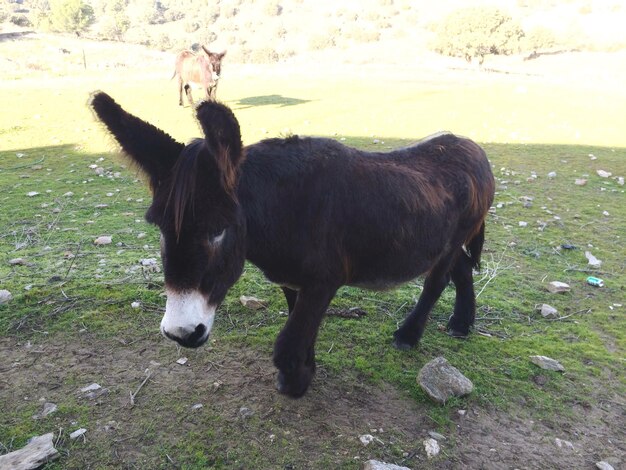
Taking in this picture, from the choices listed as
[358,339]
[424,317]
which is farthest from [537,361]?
[358,339]

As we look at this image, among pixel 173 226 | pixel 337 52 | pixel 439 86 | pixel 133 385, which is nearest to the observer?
pixel 173 226

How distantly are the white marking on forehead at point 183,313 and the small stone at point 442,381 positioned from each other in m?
1.71

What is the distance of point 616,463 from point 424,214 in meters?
1.84

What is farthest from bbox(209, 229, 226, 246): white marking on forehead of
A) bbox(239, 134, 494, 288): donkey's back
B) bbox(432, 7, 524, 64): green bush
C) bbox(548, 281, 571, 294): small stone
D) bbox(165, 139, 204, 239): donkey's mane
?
bbox(432, 7, 524, 64): green bush

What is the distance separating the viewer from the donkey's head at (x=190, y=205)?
201 centimetres

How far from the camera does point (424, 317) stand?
354cm

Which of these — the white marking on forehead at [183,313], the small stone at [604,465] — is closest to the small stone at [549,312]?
the small stone at [604,465]

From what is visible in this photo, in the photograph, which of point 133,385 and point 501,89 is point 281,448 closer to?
point 133,385

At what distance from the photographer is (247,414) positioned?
2.73 m

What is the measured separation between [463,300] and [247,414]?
84.5 inches

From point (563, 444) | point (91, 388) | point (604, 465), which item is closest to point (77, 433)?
point (91, 388)

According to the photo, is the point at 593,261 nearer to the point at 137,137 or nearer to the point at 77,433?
the point at 137,137

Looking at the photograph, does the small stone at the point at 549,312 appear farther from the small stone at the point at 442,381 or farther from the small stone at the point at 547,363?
the small stone at the point at 442,381

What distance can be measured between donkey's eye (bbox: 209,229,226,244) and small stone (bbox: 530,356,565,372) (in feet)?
8.95
